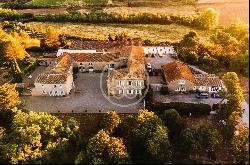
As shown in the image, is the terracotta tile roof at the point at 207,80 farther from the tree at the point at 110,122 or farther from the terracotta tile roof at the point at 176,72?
the tree at the point at 110,122

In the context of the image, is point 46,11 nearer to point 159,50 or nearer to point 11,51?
point 11,51

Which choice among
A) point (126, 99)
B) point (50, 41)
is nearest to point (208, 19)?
point (50, 41)

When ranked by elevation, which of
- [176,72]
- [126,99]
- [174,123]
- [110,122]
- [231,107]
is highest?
[176,72]

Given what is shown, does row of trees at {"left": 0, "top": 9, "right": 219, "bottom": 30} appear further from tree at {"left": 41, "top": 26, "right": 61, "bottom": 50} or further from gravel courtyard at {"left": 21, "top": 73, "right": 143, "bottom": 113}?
gravel courtyard at {"left": 21, "top": 73, "right": 143, "bottom": 113}

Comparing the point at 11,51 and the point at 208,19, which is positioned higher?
the point at 208,19

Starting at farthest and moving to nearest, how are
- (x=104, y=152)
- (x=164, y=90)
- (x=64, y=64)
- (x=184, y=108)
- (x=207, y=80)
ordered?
(x=64, y=64) < (x=207, y=80) < (x=164, y=90) < (x=184, y=108) < (x=104, y=152)

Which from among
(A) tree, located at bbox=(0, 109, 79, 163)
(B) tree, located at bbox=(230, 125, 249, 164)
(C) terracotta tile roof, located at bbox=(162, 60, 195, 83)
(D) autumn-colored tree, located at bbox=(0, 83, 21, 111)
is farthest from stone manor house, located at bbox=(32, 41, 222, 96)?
(B) tree, located at bbox=(230, 125, 249, 164)
